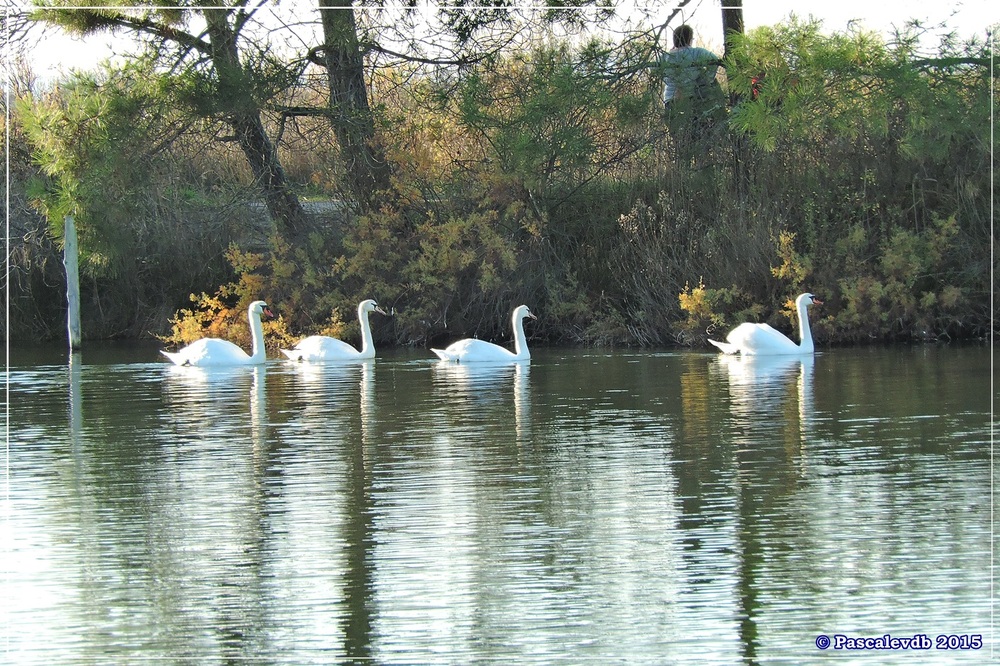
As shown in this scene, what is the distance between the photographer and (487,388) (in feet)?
48.5

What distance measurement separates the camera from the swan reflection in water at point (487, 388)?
12.7m

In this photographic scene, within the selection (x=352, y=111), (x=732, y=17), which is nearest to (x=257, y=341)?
(x=352, y=111)

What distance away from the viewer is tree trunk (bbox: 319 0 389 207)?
67.5 feet

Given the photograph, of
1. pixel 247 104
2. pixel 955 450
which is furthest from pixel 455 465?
pixel 247 104

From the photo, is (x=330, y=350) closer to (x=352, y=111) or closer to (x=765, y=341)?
(x=352, y=111)

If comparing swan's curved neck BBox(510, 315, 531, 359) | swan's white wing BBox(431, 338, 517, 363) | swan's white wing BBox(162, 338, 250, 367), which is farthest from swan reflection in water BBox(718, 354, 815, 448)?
swan's white wing BBox(162, 338, 250, 367)

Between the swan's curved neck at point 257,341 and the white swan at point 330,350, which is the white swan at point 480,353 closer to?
the white swan at point 330,350

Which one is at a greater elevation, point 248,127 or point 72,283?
point 248,127

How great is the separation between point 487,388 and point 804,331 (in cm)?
502

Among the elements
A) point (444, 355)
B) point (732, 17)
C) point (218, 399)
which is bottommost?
point (218, 399)

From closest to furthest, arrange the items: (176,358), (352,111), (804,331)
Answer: (804,331) → (176,358) → (352,111)

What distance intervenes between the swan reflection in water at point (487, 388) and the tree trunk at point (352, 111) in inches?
178

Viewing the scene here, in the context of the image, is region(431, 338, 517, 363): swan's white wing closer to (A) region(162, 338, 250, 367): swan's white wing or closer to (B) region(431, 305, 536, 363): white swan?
(B) region(431, 305, 536, 363): white swan

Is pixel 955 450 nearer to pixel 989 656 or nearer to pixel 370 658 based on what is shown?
pixel 989 656
